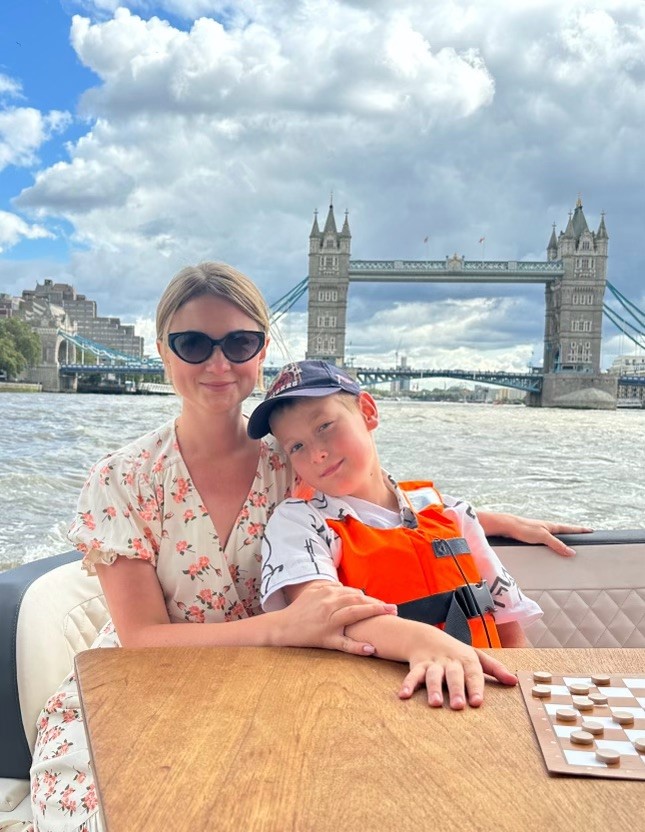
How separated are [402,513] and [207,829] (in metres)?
0.60

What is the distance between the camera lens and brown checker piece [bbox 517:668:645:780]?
559 mm

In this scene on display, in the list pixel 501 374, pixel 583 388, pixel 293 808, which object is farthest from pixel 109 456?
pixel 583 388

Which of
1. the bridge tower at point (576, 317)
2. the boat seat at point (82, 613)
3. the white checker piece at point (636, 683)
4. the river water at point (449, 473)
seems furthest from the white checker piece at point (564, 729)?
the bridge tower at point (576, 317)

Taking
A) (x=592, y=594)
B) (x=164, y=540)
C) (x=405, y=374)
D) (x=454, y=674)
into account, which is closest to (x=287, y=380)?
(x=164, y=540)

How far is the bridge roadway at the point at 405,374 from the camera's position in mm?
32438

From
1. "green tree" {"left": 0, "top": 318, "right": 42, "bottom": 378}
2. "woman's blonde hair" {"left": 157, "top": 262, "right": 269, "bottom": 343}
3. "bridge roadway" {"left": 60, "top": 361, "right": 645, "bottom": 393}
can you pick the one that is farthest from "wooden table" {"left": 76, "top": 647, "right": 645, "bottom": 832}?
"green tree" {"left": 0, "top": 318, "right": 42, "bottom": 378}

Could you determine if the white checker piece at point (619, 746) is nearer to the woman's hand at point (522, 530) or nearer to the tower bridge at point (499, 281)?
the woman's hand at point (522, 530)

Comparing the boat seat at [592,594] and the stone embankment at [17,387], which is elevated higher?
the boat seat at [592,594]

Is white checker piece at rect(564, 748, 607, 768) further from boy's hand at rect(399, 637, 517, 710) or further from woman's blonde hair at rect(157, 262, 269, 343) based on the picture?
woman's blonde hair at rect(157, 262, 269, 343)

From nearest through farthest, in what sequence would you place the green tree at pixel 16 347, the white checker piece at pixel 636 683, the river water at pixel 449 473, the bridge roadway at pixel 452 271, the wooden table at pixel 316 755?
the wooden table at pixel 316 755
the white checker piece at pixel 636 683
the river water at pixel 449 473
the green tree at pixel 16 347
the bridge roadway at pixel 452 271

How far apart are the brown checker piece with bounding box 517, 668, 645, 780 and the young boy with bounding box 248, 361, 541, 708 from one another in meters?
0.19

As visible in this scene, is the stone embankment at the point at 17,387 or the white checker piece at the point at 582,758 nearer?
the white checker piece at the point at 582,758

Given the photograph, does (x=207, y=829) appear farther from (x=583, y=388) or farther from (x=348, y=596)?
(x=583, y=388)

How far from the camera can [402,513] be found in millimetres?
1049
